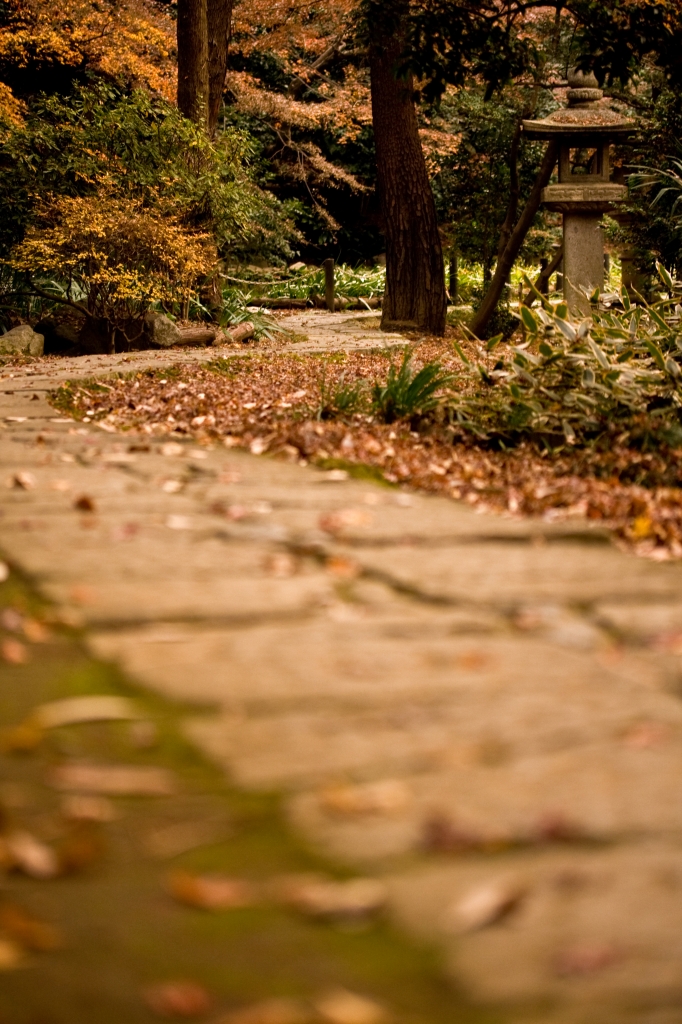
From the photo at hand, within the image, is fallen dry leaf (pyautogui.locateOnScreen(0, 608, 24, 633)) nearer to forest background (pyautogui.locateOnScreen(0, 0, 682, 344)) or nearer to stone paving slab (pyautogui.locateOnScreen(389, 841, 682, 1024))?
stone paving slab (pyautogui.locateOnScreen(389, 841, 682, 1024))

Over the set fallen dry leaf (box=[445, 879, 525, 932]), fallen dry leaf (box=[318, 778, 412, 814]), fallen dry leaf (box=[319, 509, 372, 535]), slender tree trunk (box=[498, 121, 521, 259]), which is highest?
slender tree trunk (box=[498, 121, 521, 259])

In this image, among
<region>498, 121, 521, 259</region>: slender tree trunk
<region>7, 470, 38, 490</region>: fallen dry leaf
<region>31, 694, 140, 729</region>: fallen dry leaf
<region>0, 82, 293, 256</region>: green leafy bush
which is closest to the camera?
<region>31, 694, 140, 729</region>: fallen dry leaf

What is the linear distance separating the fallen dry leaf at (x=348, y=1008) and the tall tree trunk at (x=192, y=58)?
11142mm

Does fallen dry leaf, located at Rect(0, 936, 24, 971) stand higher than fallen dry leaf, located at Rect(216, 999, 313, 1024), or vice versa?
fallen dry leaf, located at Rect(0, 936, 24, 971)

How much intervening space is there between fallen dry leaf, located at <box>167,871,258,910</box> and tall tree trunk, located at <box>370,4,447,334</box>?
11.1 meters

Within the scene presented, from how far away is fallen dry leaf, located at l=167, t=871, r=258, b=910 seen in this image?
118 centimetres

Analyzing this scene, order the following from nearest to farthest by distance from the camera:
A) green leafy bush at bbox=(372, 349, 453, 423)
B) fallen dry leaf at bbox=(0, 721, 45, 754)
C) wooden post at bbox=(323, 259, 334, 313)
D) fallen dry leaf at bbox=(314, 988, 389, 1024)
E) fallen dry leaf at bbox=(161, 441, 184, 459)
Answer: fallen dry leaf at bbox=(314, 988, 389, 1024), fallen dry leaf at bbox=(0, 721, 45, 754), fallen dry leaf at bbox=(161, 441, 184, 459), green leafy bush at bbox=(372, 349, 453, 423), wooden post at bbox=(323, 259, 334, 313)

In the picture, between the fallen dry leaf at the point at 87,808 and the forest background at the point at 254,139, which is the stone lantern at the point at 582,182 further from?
the fallen dry leaf at the point at 87,808

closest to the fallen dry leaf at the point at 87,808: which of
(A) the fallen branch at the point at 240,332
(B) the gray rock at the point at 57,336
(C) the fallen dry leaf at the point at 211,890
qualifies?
(C) the fallen dry leaf at the point at 211,890

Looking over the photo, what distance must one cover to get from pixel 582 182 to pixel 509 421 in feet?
20.5

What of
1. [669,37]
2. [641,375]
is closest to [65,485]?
[641,375]

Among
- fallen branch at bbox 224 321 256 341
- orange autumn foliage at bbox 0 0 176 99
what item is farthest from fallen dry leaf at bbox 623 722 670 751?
orange autumn foliage at bbox 0 0 176 99

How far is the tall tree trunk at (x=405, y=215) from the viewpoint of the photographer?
11.7 meters

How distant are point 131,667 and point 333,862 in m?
0.70
